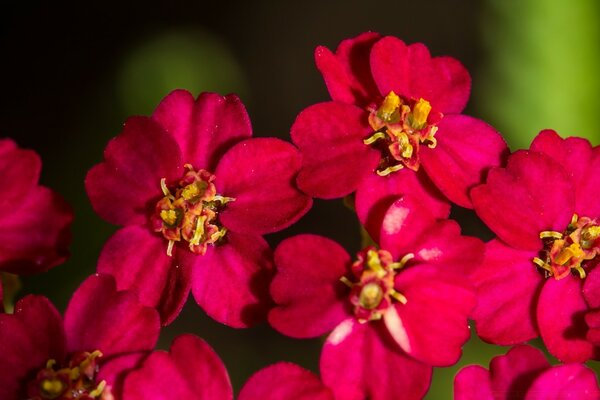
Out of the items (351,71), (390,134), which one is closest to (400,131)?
(390,134)

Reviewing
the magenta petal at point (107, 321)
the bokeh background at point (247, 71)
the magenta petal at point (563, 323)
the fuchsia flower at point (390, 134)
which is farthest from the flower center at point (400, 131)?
the bokeh background at point (247, 71)

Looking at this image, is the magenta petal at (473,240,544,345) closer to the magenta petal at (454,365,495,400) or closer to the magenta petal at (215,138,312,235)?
the magenta petal at (454,365,495,400)

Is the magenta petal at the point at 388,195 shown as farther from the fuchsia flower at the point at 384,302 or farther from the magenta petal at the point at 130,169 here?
the magenta petal at the point at 130,169

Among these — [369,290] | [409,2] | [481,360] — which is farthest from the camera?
[409,2]

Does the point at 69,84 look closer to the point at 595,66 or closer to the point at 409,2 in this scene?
the point at 409,2

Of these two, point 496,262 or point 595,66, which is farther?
point 595,66

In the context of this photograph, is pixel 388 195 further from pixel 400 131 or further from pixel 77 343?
pixel 77 343

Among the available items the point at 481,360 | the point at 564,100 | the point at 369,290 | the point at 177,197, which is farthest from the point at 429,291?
the point at 564,100
